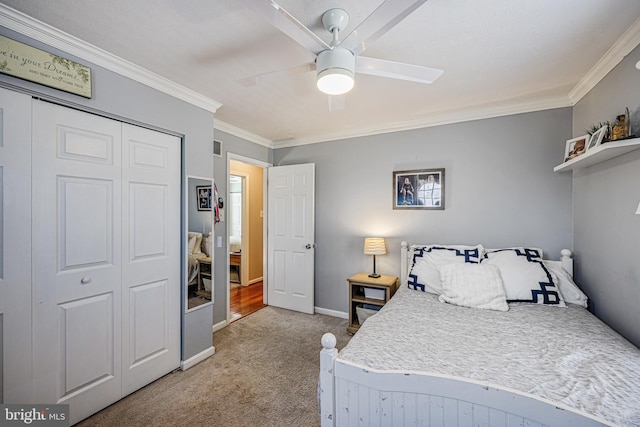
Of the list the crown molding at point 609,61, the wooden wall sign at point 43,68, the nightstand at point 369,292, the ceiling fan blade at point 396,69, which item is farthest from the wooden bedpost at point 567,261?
the wooden wall sign at point 43,68

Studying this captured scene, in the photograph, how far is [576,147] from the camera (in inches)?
88.7

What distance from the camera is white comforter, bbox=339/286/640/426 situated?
1.09 meters

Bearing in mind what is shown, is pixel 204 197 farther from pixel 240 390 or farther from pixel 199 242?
pixel 240 390

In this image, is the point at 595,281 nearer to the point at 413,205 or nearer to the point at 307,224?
the point at 413,205

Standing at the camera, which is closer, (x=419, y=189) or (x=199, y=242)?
(x=199, y=242)

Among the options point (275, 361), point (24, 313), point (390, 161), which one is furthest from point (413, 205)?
point (24, 313)

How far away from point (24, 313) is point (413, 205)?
128 inches

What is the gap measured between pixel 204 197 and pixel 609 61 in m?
3.25

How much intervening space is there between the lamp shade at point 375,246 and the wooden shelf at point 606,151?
5.68 feet

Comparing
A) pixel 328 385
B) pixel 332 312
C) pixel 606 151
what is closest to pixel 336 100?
pixel 328 385

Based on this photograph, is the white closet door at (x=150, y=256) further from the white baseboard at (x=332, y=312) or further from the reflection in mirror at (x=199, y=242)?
the white baseboard at (x=332, y=312)

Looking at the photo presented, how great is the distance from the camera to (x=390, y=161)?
10.9 ft

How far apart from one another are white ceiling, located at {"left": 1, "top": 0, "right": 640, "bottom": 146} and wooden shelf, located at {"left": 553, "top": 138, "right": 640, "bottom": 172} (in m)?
0.62

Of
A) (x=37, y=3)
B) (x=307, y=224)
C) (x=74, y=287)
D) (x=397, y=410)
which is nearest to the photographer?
(x=397, y=410)
